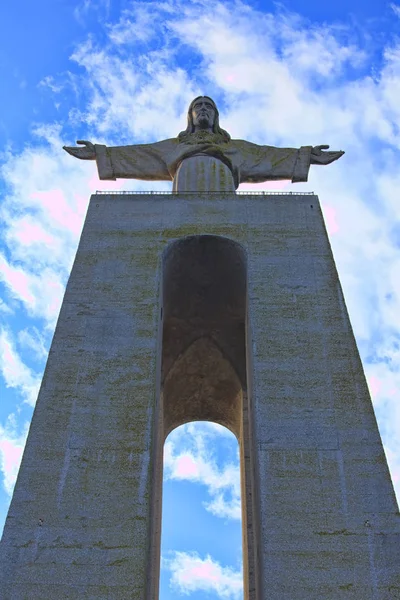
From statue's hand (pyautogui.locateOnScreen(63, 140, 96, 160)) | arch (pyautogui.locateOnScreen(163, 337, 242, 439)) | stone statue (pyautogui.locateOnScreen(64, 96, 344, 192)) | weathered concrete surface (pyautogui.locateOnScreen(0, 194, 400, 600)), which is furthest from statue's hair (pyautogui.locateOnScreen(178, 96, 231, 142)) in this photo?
arch (pyautogui.locateOnScreen(163, 337, 242, 439))

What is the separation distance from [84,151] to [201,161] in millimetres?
2503

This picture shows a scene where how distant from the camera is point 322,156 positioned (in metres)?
14.2

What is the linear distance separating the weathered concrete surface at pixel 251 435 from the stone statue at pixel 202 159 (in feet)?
7.95

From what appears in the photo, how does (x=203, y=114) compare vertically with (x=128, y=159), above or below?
above

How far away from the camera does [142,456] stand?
8453 millimetres

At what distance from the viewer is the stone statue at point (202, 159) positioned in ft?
46.6

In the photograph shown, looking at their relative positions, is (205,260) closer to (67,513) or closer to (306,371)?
(306,371)

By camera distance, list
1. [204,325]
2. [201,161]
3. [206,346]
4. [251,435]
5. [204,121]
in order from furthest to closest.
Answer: [204,121]
[201,161]
[206,346]
[204,325]
[251,435]

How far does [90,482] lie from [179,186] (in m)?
7.04

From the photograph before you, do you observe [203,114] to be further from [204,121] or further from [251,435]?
[251,435]

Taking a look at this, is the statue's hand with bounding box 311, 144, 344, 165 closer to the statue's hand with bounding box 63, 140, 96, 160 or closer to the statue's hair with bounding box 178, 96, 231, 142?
the statue's hair with bounding box 178, 96, 231, 142

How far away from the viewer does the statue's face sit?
15086 mm

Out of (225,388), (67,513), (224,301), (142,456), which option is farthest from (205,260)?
(67,513)

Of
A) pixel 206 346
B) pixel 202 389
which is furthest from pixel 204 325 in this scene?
pixel 202 389
